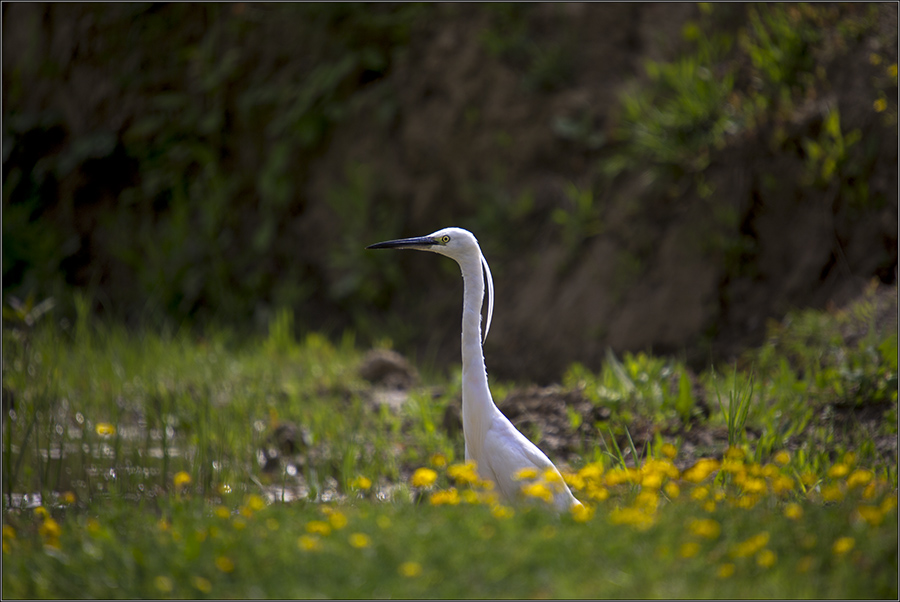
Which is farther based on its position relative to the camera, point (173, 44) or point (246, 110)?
point (173, 44)

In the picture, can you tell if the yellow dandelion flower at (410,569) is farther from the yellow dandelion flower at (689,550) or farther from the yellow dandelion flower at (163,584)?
the yellow dandelion flower at (689,550)

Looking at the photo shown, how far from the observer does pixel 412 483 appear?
416 cm

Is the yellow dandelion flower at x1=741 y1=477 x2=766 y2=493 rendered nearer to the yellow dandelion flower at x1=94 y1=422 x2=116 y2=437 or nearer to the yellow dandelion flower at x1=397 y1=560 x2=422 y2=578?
the yellow dandelion flower at x1=397 y1=560 x2=422 y2=578

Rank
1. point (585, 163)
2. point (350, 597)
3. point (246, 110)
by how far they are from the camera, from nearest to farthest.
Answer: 1. point (350, 597)
2. point (585, 163)
3. point (246, 110)

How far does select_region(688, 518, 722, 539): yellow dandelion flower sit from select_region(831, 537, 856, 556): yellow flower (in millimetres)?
354

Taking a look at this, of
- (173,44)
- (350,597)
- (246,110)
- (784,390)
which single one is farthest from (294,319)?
(350,597)

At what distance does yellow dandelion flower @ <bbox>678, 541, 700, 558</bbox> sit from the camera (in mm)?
2420

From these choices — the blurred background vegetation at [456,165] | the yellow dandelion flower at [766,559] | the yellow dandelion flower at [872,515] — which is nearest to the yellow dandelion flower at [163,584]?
the yellow dandelion flower at [766,559]

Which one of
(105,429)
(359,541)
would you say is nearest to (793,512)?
(359,541)

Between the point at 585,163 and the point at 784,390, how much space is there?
411 centimetres

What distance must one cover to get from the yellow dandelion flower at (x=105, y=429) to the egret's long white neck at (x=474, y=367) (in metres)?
2.05

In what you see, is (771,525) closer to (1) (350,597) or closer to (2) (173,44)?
(1) (350,597)

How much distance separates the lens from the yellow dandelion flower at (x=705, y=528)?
2471mm

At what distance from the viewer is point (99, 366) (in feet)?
21.8
